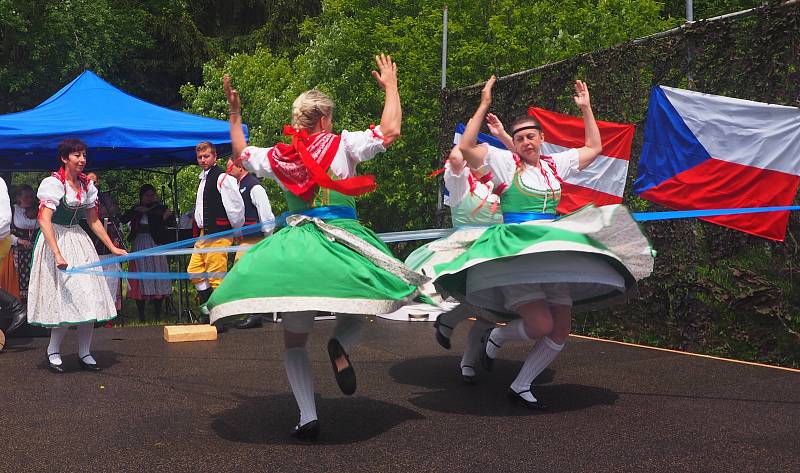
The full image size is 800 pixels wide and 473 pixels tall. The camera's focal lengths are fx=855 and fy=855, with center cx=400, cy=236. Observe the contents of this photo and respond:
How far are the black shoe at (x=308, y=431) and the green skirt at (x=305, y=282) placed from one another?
62 centimetres

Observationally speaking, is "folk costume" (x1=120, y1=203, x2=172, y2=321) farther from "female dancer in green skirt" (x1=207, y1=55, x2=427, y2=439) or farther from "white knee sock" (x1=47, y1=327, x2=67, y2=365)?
"female dancer in green skirt" (x1=207, y1=55, x2=427, y2=439)

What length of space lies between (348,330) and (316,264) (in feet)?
1.59

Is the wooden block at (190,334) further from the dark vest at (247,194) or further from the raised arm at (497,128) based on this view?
the raised arm at (497,128)

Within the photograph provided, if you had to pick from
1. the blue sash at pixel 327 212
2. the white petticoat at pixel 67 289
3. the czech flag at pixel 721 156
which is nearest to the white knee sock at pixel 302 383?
the blue sash at pixel 327 212

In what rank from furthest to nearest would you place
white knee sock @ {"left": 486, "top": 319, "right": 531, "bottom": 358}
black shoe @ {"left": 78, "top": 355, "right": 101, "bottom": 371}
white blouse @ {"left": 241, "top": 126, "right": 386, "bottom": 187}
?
black shoe @ {"left": 78, "top": 355, "right": 101, "bottom": 371}, white knee sock @ {"left": 486, "top": 319, "right": 531, "bottom": 358}, white blouse @ {"left": 241, "top": 126, "right": 386, "bottom": 187}

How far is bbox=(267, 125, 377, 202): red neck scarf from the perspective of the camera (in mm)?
3982

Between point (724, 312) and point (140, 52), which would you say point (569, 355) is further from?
→ point (140, 52)

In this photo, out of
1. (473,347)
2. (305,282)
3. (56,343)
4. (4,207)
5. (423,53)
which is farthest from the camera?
(423,53)

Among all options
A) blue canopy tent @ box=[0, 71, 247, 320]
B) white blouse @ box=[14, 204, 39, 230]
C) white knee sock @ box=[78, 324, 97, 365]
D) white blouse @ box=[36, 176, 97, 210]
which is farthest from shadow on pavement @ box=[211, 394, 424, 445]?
white blouse @ box=[14, 204, 39, 230]

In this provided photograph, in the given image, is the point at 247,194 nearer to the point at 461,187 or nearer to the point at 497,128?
the point at 461,187

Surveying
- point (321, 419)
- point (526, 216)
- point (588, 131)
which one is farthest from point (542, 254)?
point (321, 419)

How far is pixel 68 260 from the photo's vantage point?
19.6 feet

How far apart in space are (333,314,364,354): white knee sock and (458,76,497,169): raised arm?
1.08m

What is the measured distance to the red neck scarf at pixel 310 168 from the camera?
398 centimetres
